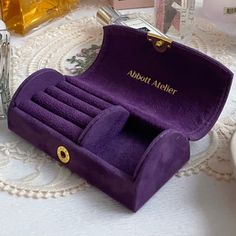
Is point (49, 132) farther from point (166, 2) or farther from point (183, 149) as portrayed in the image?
point (166, 2)

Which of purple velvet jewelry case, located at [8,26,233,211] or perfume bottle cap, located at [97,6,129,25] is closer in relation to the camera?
purple velvet jewelry case, located at [8,26,233,211]

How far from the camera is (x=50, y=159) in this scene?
0.46 metres

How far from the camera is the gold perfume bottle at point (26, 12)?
0.65 m

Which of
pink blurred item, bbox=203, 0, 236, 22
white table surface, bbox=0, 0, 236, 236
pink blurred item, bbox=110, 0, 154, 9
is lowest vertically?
white table surface, bbox=0, 0, 236, 236

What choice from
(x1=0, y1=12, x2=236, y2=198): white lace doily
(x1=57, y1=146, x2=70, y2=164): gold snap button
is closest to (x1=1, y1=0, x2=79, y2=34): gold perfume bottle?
(x1=0, y1=12, x2=236, y2=198): white lace doily

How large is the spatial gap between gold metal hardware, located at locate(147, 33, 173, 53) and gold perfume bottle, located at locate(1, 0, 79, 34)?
0.70 ft

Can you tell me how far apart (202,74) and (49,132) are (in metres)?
0.15

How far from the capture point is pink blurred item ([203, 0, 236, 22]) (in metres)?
0.64

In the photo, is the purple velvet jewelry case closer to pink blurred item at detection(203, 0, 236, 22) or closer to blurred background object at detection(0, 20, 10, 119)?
blurred background object at detection(0, 20, 10, 119)

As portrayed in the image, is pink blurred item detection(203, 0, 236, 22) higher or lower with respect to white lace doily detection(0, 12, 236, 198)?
higher

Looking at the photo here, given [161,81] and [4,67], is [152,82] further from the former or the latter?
[4,67]

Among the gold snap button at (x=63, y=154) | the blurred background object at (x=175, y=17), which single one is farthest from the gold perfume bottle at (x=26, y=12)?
the gold snap button at (x=63, y=154)

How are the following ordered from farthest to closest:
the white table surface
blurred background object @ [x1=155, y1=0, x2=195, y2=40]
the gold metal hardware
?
blurred background object @ [x1=155, y1=0, x2=195, y2=40] < the gold metal hardware < the white table surface

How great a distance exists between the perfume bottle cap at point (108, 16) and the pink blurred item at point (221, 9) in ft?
0.36
